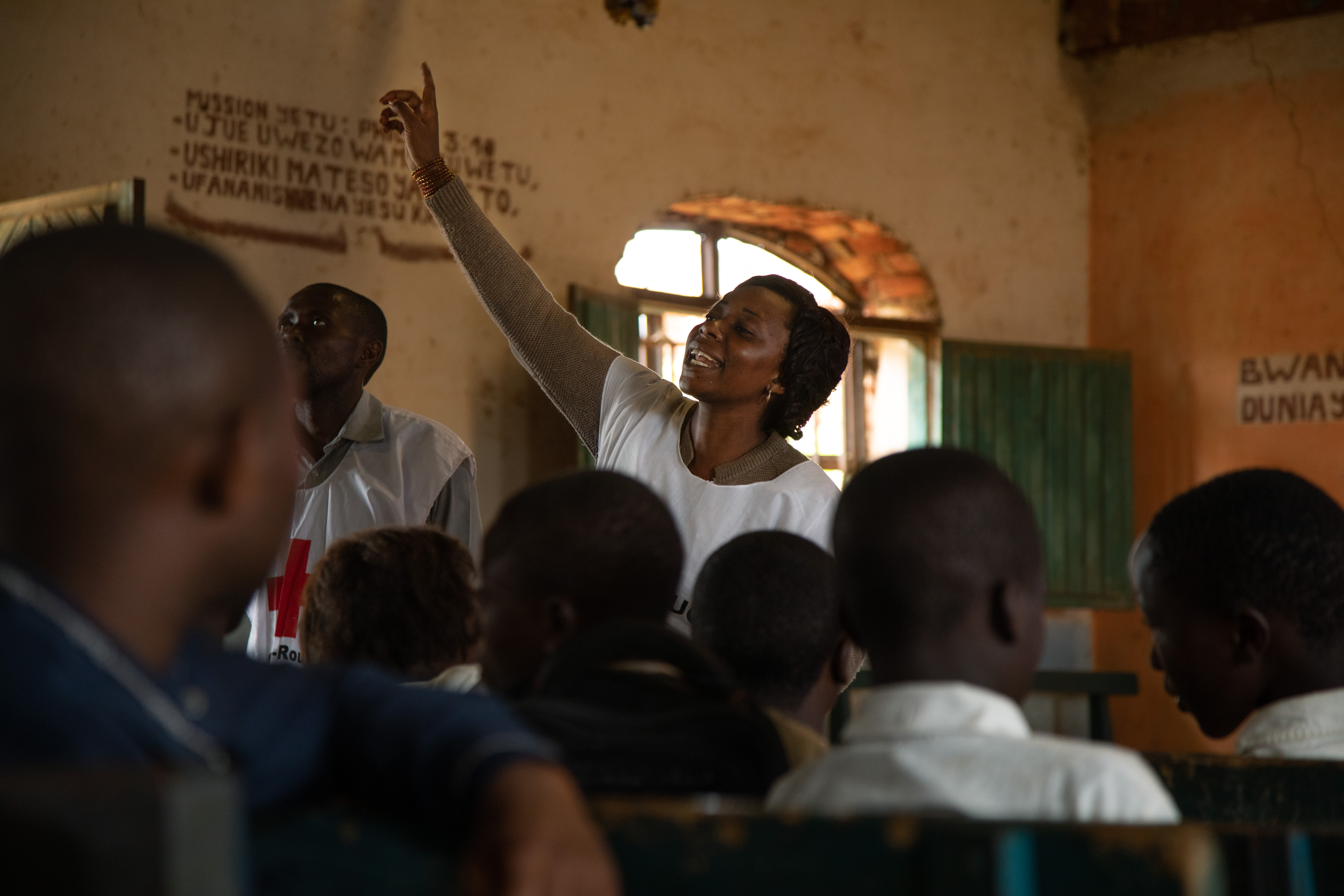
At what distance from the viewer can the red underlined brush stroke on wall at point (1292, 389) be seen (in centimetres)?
632

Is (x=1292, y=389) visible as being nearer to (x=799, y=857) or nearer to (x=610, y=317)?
(x=610, y=317)

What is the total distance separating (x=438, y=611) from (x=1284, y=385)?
5507 millimetres

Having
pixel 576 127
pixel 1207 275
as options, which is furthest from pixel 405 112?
pixel 1207 275

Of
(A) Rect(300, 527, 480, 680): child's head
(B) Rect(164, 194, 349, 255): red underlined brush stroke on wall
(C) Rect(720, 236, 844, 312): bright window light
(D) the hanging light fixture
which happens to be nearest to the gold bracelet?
(A) Rect(300, 527, 480, 680): child's head

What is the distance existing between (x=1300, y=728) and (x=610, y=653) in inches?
34.0

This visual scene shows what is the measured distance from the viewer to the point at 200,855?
1.66 ft

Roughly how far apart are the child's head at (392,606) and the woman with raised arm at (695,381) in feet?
2.49

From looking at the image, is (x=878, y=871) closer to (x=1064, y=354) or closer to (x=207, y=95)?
(x=207, y=95)

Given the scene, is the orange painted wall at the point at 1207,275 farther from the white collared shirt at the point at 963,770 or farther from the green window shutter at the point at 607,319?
the white collared shirt at the point at 963,770

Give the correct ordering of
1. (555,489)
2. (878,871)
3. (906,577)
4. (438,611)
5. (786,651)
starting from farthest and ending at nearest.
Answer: (438,611) → (786,651) → (555,489) → (906,577) → (878,871)

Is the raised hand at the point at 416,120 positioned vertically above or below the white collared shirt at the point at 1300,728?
above

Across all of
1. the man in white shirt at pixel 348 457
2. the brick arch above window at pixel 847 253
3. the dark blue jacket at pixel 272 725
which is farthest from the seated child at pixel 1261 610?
the brick arch above window at pixel 847 253

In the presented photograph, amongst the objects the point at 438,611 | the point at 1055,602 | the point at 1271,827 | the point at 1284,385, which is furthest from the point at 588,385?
the point at 1284,385

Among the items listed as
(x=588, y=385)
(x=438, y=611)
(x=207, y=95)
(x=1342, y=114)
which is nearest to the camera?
(x=438, y=611)
